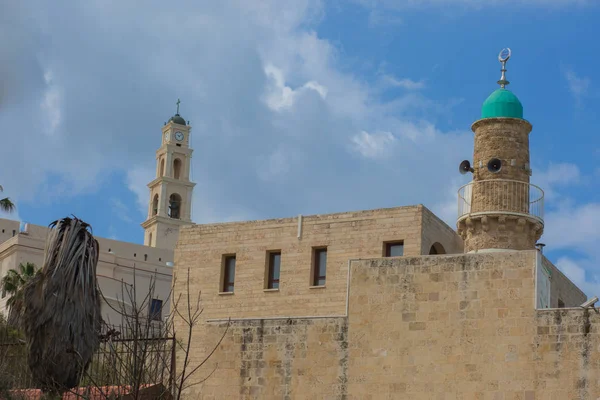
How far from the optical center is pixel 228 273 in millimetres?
33625

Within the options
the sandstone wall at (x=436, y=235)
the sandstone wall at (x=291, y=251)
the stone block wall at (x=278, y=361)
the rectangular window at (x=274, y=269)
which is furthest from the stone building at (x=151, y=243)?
the sandstone wall at (x=436, y=235)

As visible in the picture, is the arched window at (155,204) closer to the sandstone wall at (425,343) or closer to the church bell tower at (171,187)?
the church bell tower at (171,187)

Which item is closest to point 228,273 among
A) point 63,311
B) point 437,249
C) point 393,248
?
point 393,248

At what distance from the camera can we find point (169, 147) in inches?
3061

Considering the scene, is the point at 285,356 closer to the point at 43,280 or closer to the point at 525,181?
the point at 43,280

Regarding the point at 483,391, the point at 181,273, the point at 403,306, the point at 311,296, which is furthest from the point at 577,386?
the point at 181,273

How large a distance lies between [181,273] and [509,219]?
1004cm

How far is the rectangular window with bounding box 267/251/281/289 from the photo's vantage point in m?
32.8

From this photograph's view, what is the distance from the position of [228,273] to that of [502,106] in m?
9.38

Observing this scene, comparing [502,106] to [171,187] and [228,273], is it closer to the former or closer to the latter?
[228,273]

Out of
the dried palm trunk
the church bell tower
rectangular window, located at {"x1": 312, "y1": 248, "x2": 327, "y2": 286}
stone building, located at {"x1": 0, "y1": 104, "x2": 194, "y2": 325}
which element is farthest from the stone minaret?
the church bell tower

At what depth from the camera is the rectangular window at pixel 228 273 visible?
3344 centimetres

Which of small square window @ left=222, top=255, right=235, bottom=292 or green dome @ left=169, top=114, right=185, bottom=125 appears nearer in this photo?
small square window @ left=222, top=255, right=235, bottom=292

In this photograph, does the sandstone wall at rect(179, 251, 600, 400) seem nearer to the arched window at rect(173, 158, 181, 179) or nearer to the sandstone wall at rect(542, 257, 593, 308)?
the sandstone wall at rect(542, 257, 593, 308)
